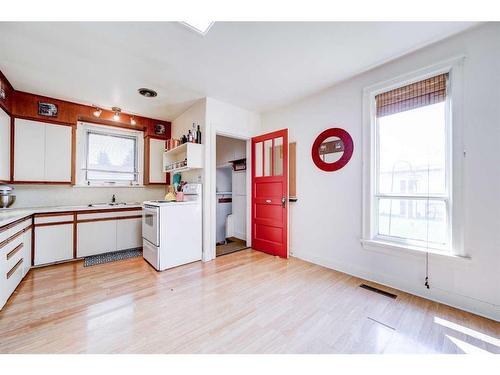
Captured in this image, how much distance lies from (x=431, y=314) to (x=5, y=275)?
394 centimetres

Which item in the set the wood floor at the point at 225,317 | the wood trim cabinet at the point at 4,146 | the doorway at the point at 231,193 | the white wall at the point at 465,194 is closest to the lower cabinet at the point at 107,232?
the wood floor at the point at 225,317

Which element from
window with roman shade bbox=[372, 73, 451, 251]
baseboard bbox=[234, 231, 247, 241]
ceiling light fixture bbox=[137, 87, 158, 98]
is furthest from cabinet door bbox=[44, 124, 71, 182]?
window with roman shade bbox=[372, 73, 451, 251]

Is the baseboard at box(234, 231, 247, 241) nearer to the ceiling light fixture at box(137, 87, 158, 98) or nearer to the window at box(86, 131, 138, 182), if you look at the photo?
the window at box(86, 131, 138, 182)

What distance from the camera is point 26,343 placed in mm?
1426

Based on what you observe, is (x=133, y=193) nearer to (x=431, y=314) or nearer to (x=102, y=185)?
(x=102, y=185)

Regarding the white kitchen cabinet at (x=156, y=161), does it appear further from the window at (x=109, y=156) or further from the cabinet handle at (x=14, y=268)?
the cabinet handle at (x=14, y=268)

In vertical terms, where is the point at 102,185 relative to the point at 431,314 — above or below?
above

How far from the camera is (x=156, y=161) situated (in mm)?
4188

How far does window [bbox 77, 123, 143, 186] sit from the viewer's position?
11.8 ft

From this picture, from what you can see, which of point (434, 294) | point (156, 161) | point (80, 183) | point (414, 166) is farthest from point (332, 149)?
point (80, 183)

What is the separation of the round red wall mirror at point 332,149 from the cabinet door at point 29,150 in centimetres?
416

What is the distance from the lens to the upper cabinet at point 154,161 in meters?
4.09
